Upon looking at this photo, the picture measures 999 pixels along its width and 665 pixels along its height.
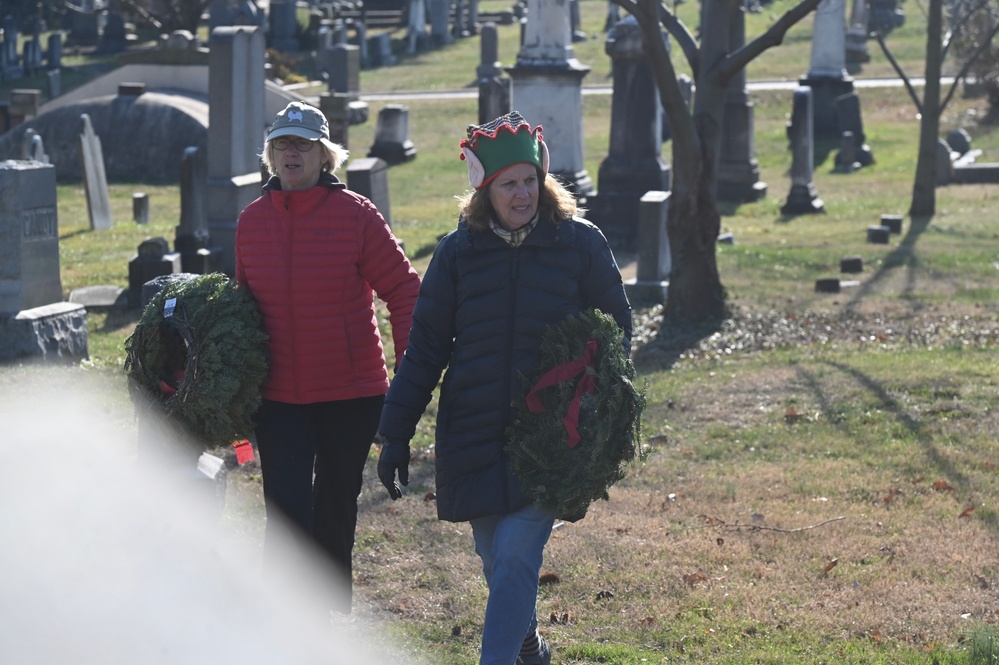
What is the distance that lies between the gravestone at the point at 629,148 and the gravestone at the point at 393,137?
872cm

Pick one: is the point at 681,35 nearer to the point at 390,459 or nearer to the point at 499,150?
the point at 499,150

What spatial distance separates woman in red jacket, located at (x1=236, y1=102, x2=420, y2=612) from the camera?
16.0 feet

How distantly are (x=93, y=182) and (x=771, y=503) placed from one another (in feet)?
39.8

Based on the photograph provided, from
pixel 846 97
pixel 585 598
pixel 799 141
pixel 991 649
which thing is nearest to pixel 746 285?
pixel 799 141

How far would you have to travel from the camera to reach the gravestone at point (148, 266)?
38.5 ft

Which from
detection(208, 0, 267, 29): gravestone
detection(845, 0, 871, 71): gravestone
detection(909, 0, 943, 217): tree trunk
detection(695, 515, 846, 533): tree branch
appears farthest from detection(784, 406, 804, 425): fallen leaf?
detection(845, 0, 871, 71): gravestone

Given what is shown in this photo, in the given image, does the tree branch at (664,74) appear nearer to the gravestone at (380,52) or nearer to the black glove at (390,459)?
the black glove at (390,459)

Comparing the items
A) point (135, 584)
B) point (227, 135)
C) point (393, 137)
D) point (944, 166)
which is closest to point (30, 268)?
point (227, 135)

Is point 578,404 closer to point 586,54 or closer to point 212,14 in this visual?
point 212,14

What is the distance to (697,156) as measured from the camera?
452 inches

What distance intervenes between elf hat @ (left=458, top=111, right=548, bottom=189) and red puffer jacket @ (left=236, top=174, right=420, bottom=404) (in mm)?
767

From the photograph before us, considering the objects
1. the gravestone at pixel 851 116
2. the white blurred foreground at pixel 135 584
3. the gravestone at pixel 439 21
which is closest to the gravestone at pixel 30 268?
the white blurred foreground at pixel 135 584

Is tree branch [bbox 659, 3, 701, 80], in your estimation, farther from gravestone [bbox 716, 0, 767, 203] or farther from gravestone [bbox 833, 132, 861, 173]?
gravestone [bbox 833, 132, 861, 173]

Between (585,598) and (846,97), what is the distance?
21271mm
